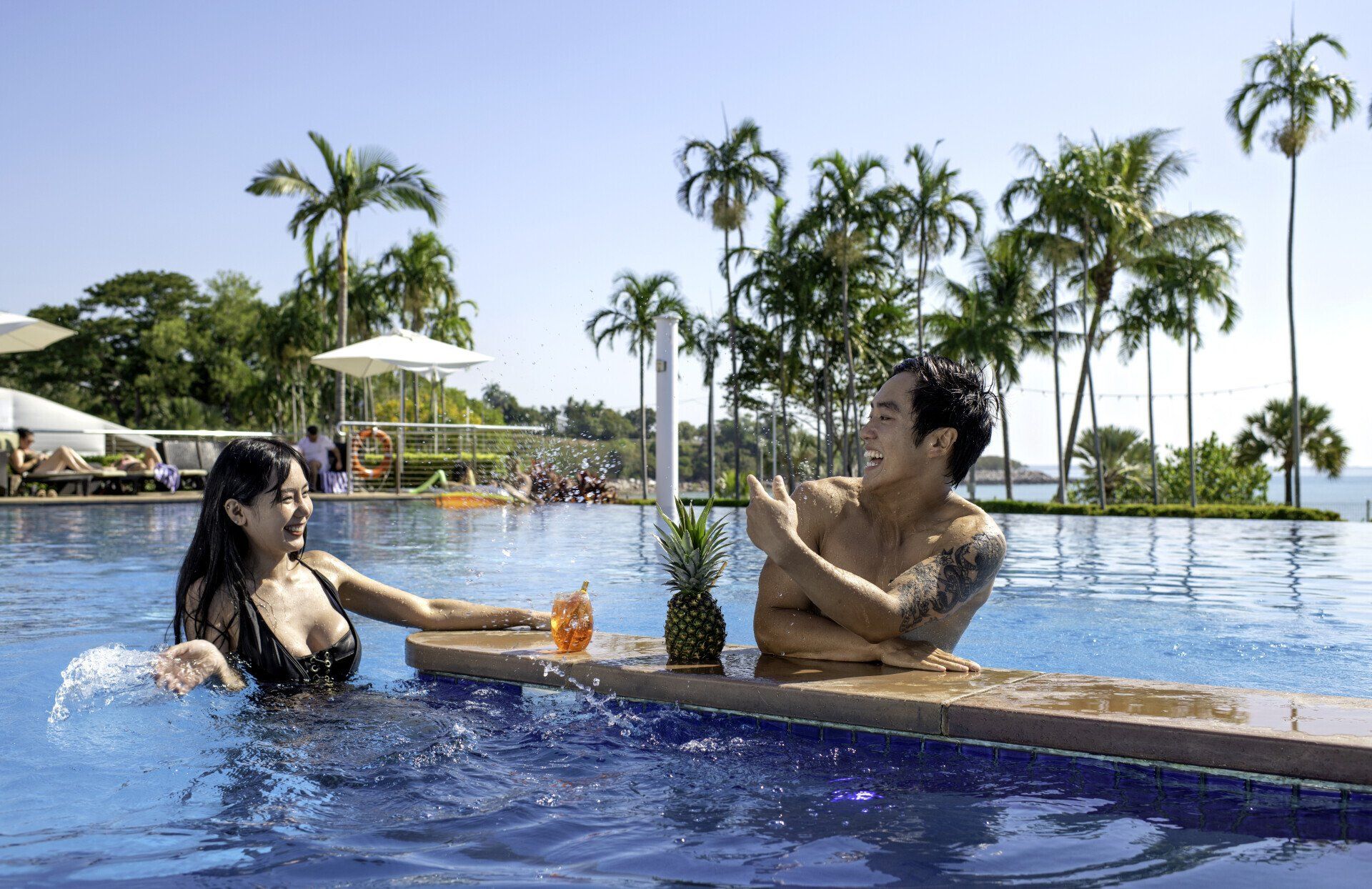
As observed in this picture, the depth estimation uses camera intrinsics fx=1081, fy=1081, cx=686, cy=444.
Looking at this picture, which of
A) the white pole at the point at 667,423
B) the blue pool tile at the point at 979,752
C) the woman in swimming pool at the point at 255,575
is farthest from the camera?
the white pole at the point at 667,423

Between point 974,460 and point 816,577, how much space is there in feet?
3.02

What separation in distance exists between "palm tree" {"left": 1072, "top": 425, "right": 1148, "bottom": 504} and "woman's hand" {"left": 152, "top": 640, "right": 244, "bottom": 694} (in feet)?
156

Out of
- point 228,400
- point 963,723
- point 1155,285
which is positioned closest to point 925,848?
point 963,723

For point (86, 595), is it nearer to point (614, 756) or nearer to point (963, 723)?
point (614, 756)

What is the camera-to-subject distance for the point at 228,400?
5894 centimetres

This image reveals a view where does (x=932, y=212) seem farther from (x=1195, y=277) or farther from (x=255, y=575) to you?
(x=255, y=575)

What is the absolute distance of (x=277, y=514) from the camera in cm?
392

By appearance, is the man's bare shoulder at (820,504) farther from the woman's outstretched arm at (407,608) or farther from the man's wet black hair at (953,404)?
the woman's outstretched arm at (407,608)

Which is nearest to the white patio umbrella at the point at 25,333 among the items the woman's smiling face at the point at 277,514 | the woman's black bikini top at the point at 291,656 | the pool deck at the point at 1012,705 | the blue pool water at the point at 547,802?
the blue pool water at the point at 547,802

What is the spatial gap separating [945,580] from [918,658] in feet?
1.01

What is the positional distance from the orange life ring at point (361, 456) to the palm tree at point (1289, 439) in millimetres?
34178

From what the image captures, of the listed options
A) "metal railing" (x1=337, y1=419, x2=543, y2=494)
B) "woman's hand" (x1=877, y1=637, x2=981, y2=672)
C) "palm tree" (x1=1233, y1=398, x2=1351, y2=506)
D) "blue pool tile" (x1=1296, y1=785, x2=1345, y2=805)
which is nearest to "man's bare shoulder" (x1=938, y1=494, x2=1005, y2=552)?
"woman's hand" (x1=877, y1=637, x2=981, y2=672)

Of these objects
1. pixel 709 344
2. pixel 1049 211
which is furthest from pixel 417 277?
pixel 1049 211

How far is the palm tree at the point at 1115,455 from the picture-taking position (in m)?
47.6
